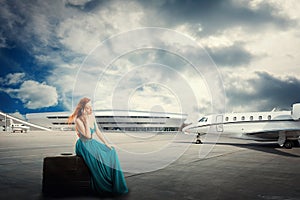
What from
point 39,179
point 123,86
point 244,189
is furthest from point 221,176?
point 39,179

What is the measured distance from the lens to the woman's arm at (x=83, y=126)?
17.9ft

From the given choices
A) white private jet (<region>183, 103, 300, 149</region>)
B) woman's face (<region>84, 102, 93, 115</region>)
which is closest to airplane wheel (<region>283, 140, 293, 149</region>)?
white private jet (<region>183, 103, 300, 149</region>)

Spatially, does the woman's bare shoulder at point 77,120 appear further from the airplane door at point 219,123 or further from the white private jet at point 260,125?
the airplane door at point 219,123

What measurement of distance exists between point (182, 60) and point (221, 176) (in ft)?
16.5

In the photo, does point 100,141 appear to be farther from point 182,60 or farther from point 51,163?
point 182,60

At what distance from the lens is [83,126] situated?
549 centimetres

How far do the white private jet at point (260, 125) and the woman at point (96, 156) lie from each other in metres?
15.8

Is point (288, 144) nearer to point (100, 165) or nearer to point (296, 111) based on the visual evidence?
point (296, 111)

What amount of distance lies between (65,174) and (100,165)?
3.03 feet

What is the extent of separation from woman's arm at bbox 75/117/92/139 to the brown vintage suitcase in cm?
64

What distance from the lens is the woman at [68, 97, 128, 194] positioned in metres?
5.47

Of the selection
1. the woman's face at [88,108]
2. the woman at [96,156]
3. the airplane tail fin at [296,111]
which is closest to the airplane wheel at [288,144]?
the airplane tail fin at [296,111]

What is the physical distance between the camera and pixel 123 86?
927 cm

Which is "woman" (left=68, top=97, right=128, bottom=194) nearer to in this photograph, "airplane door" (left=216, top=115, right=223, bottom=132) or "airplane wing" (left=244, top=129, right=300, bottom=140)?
"airplane wing" (left=244, top=129, right=300, bottom=140)
